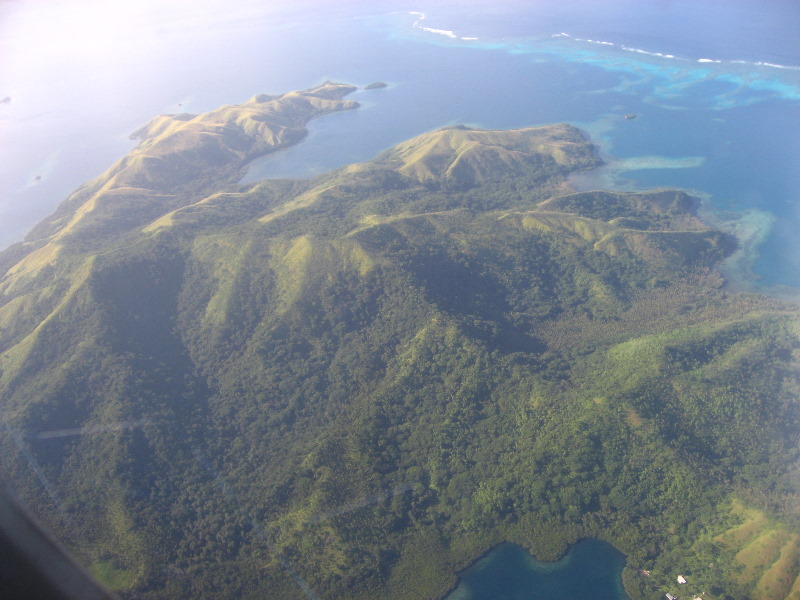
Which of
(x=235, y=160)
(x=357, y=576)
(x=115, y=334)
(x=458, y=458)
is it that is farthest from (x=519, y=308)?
(x=235, y=160)

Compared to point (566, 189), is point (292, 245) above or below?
above

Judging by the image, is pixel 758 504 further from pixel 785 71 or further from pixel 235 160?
pixel 785 71

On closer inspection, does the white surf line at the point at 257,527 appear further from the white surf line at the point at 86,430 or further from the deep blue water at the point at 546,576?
the deep blue water at the point at 546,576

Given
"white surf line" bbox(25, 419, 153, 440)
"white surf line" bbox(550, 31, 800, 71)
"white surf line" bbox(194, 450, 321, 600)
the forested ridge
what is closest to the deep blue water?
the forested ridge

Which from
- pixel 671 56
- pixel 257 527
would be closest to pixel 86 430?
pixel 257 527

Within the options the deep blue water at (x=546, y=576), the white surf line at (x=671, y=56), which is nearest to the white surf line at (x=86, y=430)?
the deep blue water at (x=546, y=576)

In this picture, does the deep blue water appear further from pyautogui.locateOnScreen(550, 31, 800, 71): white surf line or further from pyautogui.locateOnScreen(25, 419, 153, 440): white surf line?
pyautogui.locateOnScreen(550, 31, 800, 71): white surf line

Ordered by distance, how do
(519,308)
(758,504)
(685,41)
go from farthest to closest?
1. (685,41)
2. (519,308)
3. (758,504)
